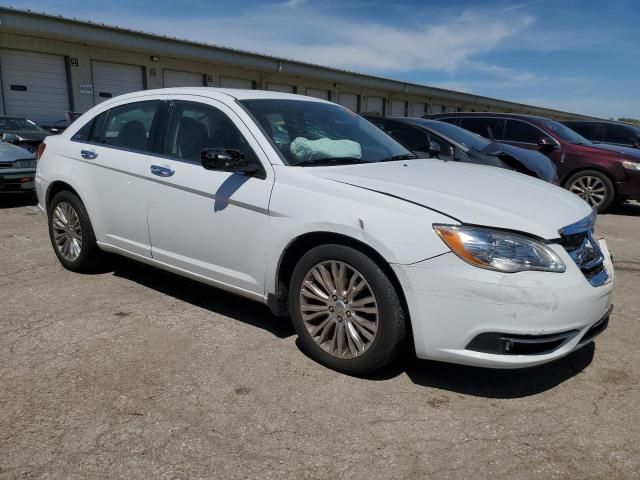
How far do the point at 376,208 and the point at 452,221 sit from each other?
0.40m

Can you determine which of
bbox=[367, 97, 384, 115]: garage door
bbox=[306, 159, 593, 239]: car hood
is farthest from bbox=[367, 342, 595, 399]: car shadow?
bbox=[367, 97, 384, 115]: garage door

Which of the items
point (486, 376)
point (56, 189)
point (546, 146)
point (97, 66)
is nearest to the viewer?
point (486, 376)

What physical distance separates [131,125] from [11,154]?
5.62m

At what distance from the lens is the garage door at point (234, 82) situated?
81.3 feet

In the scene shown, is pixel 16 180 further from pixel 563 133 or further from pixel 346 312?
pixel 563 133

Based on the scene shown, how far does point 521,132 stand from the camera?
9.38 m

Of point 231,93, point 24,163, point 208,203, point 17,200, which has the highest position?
point 231,93

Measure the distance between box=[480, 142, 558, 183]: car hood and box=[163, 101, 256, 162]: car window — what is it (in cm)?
437

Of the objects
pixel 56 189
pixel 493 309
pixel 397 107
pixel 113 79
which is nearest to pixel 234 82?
pixel 113 79

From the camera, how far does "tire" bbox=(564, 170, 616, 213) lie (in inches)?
351

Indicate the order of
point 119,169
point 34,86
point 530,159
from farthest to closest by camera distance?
point 34,86
point 530,159
point 119,169

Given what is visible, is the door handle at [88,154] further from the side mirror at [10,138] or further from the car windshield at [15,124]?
the car windshield at [15,124]

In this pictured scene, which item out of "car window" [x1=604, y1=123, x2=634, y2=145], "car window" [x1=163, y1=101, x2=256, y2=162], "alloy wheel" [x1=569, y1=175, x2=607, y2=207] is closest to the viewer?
"car window" [x1=163, y1=101, x2=256, y2=162]

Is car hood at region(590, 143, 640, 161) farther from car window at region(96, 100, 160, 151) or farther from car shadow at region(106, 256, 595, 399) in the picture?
car window at region(96, 100, 160, 151)
